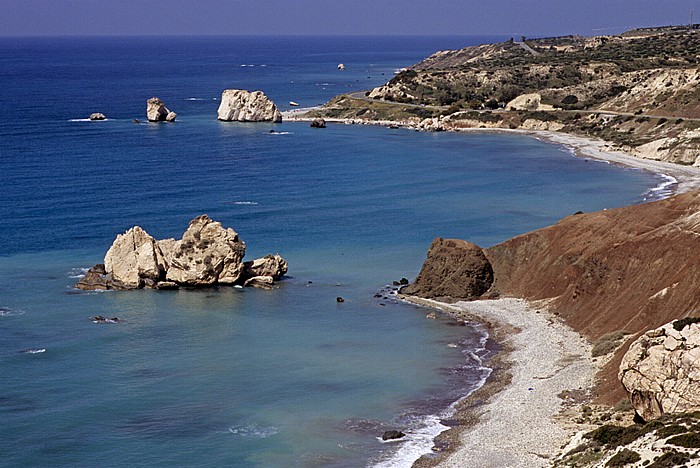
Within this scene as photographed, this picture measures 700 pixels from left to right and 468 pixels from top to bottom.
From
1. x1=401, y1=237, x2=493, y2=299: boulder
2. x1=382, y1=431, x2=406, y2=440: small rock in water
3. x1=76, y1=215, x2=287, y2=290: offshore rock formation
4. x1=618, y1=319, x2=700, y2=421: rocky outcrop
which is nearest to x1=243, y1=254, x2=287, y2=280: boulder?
x1=76, y1=215, x2=287, y2=290: offshore rock formation

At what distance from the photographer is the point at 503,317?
65.4 meters

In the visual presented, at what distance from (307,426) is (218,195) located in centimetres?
7003

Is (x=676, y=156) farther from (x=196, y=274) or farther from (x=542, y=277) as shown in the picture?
(x=196, y=274)

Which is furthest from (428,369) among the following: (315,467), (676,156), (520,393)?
(676,156)

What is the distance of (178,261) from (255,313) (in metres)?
9.16

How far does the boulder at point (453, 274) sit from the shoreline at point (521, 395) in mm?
3567

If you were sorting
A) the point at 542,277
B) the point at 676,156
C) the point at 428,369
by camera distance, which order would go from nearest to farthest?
the point at 428,369 → the point at 542,277 → the point at 676,156

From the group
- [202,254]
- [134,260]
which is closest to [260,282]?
[202,254]

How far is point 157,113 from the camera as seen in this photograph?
639ft

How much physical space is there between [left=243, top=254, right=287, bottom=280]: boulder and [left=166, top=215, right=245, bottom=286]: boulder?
1.91 meters

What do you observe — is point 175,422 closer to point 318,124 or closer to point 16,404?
point 16,404

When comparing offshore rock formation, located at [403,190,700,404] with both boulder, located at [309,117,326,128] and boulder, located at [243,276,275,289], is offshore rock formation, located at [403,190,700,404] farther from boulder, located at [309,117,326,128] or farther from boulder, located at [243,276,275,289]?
boulder, located at [309,117,326,128]

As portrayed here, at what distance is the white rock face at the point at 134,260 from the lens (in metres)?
74.0

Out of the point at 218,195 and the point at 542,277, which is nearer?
the point at 542,277
